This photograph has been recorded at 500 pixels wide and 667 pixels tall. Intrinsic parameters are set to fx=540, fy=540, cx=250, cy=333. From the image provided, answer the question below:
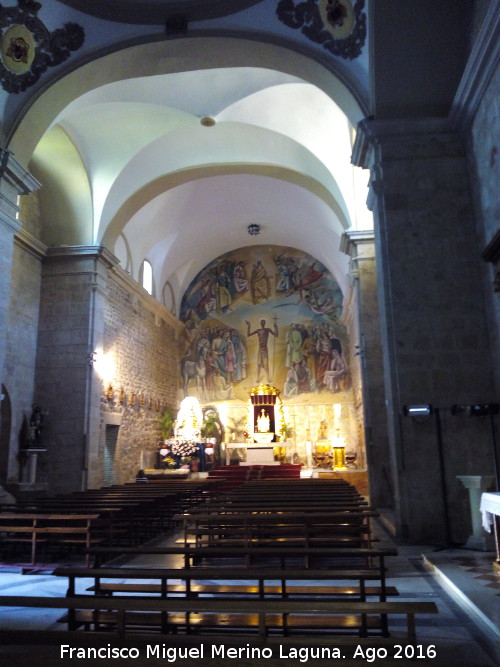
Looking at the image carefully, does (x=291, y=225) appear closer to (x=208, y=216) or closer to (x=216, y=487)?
(x=208, y=216)

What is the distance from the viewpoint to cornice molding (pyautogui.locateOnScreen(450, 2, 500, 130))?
21.4ft

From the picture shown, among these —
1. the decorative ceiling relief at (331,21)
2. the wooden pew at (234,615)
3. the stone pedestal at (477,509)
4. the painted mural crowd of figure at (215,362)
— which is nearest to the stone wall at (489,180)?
the stone pedestal at (477,509)

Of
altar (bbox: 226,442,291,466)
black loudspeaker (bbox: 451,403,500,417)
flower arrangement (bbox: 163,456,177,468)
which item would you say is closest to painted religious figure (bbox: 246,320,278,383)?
altar (bbox: 226,442,291,466)

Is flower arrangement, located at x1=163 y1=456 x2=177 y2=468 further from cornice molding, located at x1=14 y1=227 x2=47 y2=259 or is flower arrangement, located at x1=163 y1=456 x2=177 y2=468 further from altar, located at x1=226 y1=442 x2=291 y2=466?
cornice molding, located at x1=14 y1=227 x2=47 y2=259

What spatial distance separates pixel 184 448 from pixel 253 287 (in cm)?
821

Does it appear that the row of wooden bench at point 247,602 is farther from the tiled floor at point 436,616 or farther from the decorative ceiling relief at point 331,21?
the decorative ceiling relief at point 331,21

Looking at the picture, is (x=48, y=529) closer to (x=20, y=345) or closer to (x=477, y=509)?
(x=477, y=509)

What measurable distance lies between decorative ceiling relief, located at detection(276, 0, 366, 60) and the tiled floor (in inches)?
315

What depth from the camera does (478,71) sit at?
722cm

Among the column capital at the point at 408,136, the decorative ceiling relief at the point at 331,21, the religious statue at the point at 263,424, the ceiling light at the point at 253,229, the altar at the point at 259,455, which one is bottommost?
the altar at the point at 259,455

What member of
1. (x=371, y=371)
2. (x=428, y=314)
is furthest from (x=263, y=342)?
(x=428, y=314)

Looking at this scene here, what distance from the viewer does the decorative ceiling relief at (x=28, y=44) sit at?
9.48 meters

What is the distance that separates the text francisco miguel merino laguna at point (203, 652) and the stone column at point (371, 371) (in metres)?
9.25

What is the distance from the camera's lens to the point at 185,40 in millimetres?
10242
